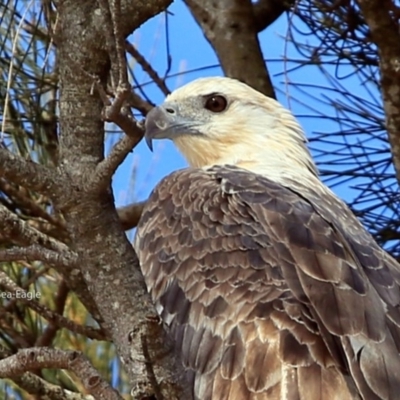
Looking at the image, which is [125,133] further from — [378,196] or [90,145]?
[378,196]

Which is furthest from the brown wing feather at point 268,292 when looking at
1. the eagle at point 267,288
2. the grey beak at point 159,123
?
the grey beak at point 159,123

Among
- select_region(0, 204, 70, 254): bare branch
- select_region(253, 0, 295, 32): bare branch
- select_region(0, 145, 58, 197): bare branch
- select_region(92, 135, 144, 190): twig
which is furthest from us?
select_region(253, 0, 295, 32): bare branch

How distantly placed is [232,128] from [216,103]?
0.14 metres

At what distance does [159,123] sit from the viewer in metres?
4.61

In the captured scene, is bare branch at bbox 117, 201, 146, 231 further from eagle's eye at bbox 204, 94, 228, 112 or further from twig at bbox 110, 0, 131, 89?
twig at bbox 110, 0, 131, 89

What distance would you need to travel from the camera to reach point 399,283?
3.89 metres

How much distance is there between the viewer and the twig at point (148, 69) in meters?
5.12

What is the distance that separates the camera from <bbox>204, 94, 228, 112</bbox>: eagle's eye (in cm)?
488

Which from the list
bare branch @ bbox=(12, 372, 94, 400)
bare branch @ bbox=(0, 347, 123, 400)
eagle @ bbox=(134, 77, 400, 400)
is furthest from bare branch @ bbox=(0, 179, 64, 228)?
bare branch @ bbox=(0, 347, 123, 400)

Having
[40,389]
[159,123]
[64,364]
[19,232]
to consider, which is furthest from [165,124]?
[64,364]

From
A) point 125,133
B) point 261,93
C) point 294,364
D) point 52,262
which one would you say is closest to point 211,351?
point 294,364

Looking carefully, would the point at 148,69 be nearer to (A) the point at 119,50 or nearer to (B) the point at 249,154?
(B) the point at 249,154

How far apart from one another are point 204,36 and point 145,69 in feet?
1.24

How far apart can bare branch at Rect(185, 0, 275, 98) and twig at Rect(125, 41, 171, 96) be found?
0.93 ft
